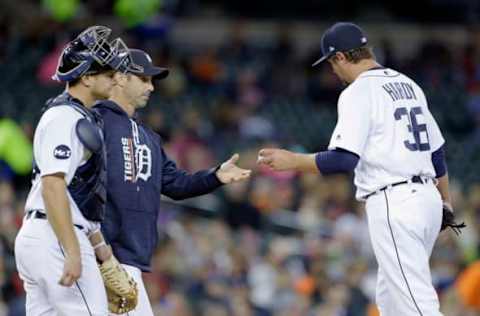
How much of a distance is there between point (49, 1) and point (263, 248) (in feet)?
15.0

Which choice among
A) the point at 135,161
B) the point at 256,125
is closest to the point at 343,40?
the point at 135,161

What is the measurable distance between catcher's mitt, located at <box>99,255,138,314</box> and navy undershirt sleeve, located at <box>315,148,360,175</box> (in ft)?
3.59

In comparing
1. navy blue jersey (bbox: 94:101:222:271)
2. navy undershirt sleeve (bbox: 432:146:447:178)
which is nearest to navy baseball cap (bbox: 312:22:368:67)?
navy undershirt sleeve (bbox: 432:146:447:178)

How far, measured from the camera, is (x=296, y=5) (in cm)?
1845

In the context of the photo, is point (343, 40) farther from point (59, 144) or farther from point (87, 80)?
point (59, 144)

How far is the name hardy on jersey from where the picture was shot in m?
6.47

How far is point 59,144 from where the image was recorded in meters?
5.56

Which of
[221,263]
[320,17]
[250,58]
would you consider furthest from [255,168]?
[320,17]

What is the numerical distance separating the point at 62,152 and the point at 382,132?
171cm

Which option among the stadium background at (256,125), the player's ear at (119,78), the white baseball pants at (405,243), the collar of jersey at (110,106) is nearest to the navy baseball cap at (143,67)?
the player's ear at (119,78)

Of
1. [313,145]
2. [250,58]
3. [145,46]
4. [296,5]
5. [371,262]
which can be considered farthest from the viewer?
[296,5]

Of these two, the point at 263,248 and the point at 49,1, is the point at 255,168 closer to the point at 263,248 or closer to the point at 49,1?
the point at 263,248

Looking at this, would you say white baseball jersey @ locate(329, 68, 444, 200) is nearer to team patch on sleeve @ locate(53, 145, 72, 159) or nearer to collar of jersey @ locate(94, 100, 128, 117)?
collar of jersey @ locate(94, 100, 128, 117)

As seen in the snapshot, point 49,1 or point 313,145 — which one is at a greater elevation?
point 49,1
